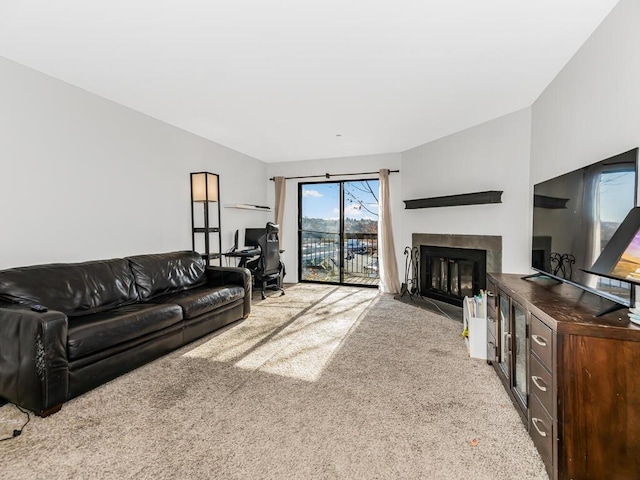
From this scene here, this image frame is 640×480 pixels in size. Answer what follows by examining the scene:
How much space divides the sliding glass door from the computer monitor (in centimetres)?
95

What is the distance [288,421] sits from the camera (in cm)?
185

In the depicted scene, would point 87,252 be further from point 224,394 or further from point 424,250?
point 424,250

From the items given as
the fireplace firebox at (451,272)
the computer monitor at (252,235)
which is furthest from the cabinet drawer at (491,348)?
the computer monitor at (252,235)

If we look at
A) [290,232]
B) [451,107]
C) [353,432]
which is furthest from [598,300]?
[290,232]

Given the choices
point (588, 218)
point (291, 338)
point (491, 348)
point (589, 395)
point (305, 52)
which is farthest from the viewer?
point (291, 338)

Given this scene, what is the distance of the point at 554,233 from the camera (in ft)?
7.25

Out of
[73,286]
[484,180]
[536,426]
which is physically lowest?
[536,426]

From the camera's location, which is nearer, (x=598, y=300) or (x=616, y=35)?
(x=598, y=300)

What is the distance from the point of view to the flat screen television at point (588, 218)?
1.54 m

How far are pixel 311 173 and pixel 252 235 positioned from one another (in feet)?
5.39

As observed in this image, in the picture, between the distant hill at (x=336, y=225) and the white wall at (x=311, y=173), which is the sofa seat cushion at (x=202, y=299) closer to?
the white wall at (x=311, y=173)

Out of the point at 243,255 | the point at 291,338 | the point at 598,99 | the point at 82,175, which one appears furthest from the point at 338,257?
the point at 598,99

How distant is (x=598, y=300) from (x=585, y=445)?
77 cm

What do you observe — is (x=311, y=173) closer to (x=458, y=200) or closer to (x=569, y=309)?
(x=458, y=200)
